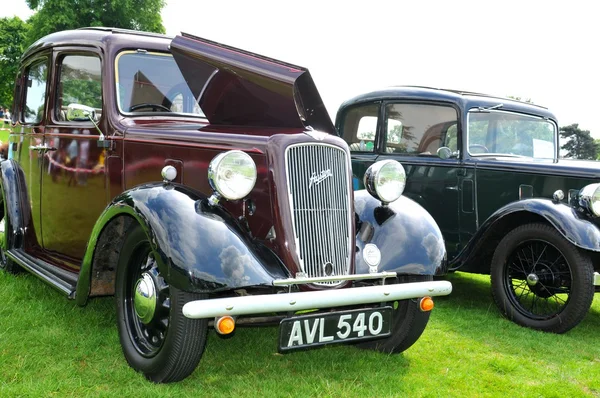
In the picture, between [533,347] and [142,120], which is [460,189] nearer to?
[533,347]

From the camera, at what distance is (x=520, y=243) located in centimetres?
462

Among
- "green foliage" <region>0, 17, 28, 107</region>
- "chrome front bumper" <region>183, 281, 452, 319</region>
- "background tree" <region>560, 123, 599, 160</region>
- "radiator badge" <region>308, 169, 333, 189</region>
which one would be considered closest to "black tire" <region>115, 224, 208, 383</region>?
"chrome front bumper" <region>183, 281, 452, 319</region>

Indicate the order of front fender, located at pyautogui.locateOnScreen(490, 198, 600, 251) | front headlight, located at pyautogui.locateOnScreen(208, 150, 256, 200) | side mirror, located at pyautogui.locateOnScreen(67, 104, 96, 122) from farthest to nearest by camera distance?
front fender, located at pyautogui.locateOnScreen(490, 198, 600, 251)
side mirror, located at pyautogui.locateOnScreen(67, 104, 96, 122)
front headlight, located at pyautogui.locateOnScreen(208, 150, 256, 200)

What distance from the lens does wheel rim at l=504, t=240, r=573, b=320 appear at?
453cm

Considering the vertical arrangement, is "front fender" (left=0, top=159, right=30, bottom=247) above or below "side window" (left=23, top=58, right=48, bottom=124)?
below

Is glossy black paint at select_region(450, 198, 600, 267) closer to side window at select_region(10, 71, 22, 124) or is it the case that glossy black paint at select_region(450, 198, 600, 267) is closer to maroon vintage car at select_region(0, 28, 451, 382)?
maroon vintage car at select_region(0, 28, 451, 382)

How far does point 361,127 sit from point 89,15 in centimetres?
2336

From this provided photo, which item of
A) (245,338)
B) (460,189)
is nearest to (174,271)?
(245,338)

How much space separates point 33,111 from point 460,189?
3.82m

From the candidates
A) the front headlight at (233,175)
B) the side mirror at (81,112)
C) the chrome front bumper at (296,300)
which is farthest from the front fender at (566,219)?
the side mirror at (81,112)

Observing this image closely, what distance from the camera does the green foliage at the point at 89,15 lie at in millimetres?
24859

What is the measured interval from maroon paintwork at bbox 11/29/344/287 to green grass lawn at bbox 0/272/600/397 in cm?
53

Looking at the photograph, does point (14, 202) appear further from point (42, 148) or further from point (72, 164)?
point (72, 164)

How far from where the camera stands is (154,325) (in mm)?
3000
